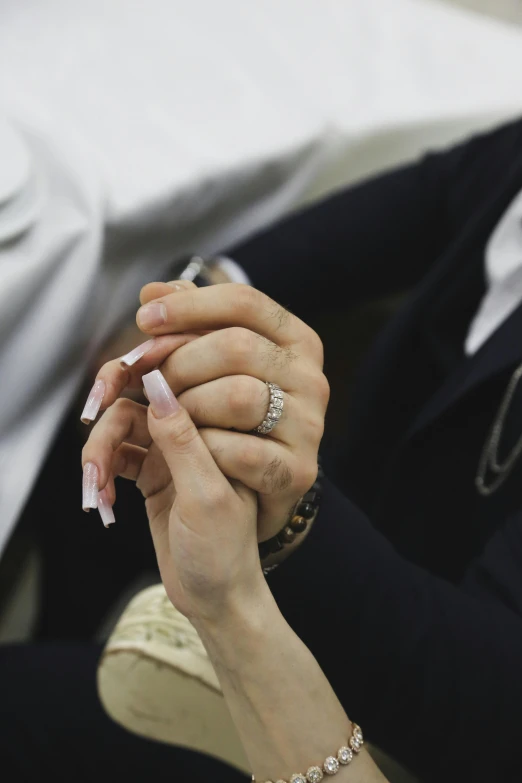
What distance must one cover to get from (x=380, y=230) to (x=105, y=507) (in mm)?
426

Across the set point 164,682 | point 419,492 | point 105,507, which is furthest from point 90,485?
point 419,492

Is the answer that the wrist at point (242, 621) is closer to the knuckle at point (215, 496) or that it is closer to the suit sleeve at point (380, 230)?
the knuckle at point (215, 496)

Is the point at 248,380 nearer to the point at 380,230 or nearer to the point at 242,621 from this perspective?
the point at 242,621

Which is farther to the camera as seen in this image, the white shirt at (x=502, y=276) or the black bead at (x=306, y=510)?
the white shirt at (x=502, y=276)

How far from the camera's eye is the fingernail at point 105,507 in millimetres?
264

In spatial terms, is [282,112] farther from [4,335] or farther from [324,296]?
[4,335]

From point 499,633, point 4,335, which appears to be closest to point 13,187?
point 4,335

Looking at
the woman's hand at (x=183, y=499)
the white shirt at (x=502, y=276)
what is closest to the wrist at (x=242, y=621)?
the woman's hand at (x=183, y=499)

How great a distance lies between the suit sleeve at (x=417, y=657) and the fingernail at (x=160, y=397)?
0.10 m

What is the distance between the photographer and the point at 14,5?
55 cm

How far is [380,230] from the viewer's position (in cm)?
62

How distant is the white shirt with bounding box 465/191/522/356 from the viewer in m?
0.47

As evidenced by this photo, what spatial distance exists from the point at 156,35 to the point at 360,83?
7.8 inches

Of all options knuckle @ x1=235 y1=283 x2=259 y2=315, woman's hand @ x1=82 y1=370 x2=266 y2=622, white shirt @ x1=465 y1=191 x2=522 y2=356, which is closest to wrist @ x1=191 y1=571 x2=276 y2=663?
woman's hand @ x1=82 y1=370 x2=266 y2=622
